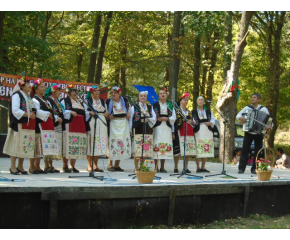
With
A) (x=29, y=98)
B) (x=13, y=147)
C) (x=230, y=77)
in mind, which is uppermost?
A: (x=230, y=77)

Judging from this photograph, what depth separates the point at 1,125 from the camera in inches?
582

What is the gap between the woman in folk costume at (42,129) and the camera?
275 inches

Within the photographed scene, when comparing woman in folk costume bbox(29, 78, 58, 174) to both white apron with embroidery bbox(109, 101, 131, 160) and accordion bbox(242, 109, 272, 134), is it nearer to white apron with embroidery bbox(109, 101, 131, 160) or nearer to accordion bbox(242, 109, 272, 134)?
white apron with embroidery bbox(109, 101, 131, 160)

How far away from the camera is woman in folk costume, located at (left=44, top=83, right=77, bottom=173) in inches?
289

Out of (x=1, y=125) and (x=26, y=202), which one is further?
(x=1, y=125)

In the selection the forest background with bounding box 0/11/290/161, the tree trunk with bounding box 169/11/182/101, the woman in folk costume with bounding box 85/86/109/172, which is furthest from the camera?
the forest background with bounding box 0/11/290/161

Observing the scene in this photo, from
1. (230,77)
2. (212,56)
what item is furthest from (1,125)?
(212,56)

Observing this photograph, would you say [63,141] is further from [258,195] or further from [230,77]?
[230,77]

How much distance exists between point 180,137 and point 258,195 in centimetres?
186

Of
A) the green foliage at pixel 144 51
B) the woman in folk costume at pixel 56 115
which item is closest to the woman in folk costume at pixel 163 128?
the woman in folk costume at pixel 56 115

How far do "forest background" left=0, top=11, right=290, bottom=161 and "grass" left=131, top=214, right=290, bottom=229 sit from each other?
22.2ft

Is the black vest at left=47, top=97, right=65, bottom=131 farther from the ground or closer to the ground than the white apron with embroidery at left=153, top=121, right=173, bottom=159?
farther from the ground

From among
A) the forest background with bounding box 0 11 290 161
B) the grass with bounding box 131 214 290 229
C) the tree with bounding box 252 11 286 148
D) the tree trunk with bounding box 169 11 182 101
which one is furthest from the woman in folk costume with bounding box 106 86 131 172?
the tree with bounding box 252 11 286 148

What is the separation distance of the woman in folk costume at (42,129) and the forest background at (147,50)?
6242 millimetres
